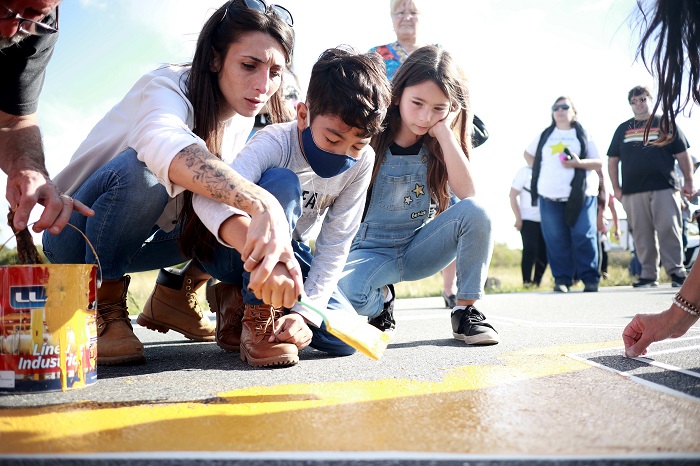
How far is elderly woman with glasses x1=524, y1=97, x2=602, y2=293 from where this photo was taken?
18.7 ft

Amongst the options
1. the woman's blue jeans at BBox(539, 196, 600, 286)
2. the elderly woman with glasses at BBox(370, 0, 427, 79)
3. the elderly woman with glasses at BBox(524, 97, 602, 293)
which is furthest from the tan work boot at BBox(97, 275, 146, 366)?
the woman's blue jeans at BBox(539, 196, 600, 286)

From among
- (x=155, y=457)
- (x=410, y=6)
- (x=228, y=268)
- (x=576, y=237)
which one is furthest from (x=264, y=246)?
(x=576, y=237)

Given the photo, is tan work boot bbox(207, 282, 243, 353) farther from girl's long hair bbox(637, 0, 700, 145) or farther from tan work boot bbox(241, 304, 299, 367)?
girl's long hair bbox(637, 0, 700, 145)

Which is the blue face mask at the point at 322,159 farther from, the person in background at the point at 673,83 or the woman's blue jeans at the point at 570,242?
the woman's blue jeans at the point at 570,242

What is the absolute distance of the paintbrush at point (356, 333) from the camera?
1587 millimetres

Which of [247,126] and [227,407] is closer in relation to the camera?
[227,407]

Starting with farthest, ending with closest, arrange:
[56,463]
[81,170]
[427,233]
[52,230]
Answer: [427,233] < [81,170] < [52,230] < [56,463]

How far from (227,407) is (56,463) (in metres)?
0.43

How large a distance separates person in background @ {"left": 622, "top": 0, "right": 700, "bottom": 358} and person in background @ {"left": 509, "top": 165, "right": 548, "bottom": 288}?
512cm

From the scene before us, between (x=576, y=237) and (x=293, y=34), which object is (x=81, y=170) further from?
(x=576, y=237)

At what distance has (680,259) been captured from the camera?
5.95m

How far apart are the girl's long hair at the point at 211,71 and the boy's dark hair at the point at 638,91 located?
482cm

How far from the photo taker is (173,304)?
2459 mm

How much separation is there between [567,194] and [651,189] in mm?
850
